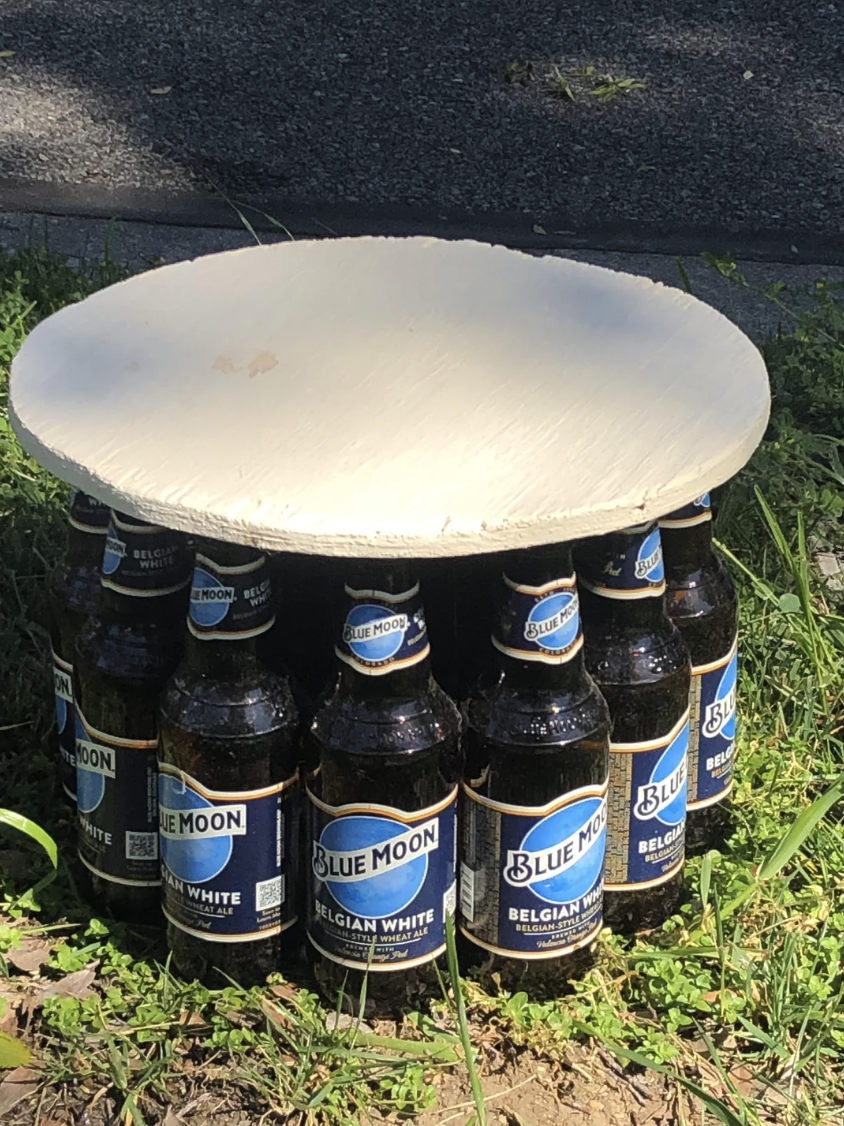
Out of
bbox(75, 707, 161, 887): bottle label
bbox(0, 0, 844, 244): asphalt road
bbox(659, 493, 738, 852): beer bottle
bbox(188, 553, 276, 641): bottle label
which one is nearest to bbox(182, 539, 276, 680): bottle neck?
bbox(188, 553, 276, 641): bottle label

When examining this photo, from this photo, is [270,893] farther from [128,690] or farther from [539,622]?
[539,622]

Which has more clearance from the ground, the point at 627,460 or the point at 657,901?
the point at 627,460

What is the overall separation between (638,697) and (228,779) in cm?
57

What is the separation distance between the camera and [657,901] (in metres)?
2.17

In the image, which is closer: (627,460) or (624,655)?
(627,460)

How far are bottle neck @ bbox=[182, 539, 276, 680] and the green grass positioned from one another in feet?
1.62

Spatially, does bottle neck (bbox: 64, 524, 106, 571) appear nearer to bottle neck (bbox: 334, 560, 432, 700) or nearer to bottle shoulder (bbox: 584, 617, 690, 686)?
bottle neck (bbox: 334, 560, 432, 700)

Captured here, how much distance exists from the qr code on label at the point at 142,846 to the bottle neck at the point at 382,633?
1.46ft

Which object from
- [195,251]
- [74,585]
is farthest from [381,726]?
[195,251]

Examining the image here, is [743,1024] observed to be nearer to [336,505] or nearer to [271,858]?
[271,858]

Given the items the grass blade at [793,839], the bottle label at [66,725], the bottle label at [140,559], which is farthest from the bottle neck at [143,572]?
the grass blade at [793,839]

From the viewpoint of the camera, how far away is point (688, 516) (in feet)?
6.97

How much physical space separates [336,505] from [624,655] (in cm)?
52

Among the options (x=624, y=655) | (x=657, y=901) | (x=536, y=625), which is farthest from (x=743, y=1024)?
(x=536, y=625)
